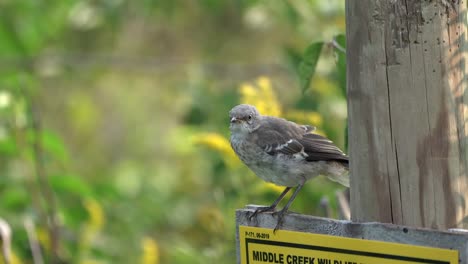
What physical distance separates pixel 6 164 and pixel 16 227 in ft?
7.68

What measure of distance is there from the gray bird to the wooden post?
3.20ft

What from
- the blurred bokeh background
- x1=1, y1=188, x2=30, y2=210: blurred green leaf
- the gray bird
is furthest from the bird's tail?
x1=1, y1=188, x2=30, y2=210: blurred green leaf

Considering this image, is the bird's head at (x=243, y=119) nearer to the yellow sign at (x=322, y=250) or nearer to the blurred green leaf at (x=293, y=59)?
the yellow sign at (x=322, y=250)

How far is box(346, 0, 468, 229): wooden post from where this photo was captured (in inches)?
99.0

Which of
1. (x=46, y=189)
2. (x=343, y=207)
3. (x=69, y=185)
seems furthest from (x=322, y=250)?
(x=69, y=185)

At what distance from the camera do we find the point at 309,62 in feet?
11.6

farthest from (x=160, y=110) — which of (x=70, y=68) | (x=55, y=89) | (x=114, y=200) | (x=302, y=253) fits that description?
(x=302, y=253)

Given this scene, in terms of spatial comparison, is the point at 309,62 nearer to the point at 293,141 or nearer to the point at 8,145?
the point at 293,141

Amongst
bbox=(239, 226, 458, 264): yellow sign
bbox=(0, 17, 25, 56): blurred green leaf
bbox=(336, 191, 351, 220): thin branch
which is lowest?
bbox=(239, 226, 458, 264): yellow sign

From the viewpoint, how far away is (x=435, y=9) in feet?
8.32

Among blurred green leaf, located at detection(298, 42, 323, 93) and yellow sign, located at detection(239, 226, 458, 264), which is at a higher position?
blurred green leaf, located at detection(298, 42, 323, 93)

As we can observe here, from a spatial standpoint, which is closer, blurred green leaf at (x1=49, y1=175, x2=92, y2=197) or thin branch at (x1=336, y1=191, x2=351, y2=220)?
thin branch at (x1=336, y1=191, x2=351, y2=220)

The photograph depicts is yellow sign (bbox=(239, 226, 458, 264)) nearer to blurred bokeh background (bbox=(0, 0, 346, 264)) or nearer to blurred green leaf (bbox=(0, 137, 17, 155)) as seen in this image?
blurred bokeh background (bbox=(0, 0, 346, 264))

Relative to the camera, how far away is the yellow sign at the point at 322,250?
2.35m
